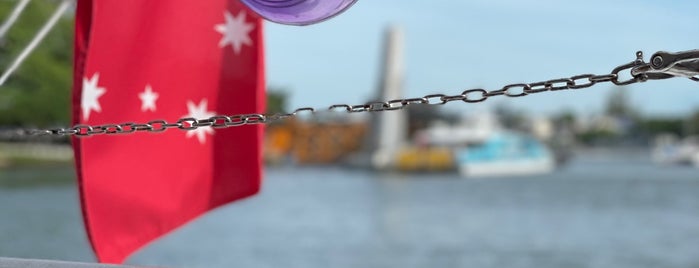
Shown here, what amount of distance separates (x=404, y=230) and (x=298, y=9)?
58.7 feet

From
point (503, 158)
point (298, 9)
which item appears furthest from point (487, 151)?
point (298, 9)

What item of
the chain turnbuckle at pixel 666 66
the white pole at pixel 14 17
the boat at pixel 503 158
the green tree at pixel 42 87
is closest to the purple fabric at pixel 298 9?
the chain turnbuckle at pixel 666 66

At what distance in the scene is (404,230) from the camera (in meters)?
20.0

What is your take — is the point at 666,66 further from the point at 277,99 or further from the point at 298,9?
the point at 277,99

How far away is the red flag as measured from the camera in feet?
9.86

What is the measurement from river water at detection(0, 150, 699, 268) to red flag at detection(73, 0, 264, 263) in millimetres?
7853

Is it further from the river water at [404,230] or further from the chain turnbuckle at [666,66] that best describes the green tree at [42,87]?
the chain turnbuckle at [666,66]

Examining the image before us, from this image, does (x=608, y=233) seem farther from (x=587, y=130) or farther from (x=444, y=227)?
(x=587, y=130)

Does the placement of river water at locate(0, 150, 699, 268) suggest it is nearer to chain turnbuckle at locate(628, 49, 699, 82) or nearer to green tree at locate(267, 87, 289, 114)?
chain turnbuckle at locate(628, 49, 699, 82)

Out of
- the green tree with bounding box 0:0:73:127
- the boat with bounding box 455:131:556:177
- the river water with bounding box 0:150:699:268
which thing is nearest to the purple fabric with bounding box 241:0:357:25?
the river water with bounding box 0:150:699:268

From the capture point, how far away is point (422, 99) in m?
2.03

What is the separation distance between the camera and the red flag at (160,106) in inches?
118

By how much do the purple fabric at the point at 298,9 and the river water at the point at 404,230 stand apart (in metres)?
8.84

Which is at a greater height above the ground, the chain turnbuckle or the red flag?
the red flag
